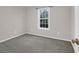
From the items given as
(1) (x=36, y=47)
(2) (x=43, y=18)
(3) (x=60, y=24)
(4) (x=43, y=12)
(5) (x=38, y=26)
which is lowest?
(1) (x=36, y=47)

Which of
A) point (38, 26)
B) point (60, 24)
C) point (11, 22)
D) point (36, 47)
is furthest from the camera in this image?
point (38, 26)

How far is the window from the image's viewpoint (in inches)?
192

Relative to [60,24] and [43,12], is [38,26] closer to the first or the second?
[43,12]

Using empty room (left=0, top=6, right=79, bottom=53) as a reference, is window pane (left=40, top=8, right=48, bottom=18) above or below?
above

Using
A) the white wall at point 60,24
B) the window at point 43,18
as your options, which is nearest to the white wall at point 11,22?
the window at point 43,18

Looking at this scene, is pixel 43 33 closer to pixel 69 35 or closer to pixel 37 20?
pixel 37 20

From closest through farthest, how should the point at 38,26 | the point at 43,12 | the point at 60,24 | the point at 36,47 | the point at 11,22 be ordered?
the point at 36,47 < the point at 60,24 < the point at 11,22 < the point at 43,12 < the point at 38,26

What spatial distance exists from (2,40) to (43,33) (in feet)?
7.20

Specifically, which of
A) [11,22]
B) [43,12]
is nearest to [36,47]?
[11,22]

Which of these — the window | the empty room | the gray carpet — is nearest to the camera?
the gray carpet

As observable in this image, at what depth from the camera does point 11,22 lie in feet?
14.7

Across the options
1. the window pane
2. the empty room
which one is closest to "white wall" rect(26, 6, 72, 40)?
the empty room

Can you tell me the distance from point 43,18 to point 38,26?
588 millimetres

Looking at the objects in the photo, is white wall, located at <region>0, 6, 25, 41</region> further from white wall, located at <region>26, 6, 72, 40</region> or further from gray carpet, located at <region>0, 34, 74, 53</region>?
white wall, located at <region>26, 6, 72, 40</region>
